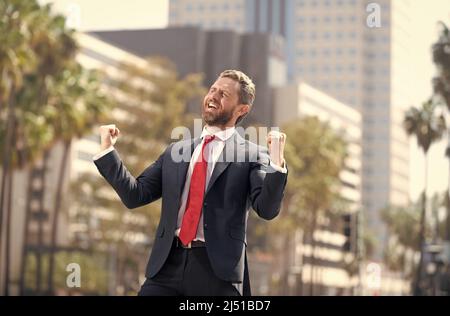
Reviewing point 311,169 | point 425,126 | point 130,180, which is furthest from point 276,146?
point 311,169

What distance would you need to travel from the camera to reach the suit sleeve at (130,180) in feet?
15.7

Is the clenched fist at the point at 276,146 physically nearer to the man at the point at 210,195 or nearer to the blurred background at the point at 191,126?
the man at the point at 210,195

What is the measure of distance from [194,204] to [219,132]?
365 millimetres

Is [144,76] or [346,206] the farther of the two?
[346,206]

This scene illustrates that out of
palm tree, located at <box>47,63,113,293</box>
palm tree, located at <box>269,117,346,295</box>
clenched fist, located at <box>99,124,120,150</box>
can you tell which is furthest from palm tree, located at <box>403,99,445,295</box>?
clenched fist, located at <box>99,124,120,150</box>

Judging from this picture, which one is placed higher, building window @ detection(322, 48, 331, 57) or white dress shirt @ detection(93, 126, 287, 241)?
building window @ detection(322, 48, 331, 57)

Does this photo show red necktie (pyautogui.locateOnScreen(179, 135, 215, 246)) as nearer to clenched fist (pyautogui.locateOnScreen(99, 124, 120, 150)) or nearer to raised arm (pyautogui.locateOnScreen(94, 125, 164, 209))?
raised arm (pyautogui.locateOnScreen(94, 125, 164, 209))

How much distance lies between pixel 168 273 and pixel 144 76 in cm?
9454

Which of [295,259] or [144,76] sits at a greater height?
[144,76]

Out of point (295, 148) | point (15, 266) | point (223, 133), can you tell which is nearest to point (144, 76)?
point (295, 148)

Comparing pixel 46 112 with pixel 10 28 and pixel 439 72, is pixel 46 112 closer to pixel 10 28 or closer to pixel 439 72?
pixel 10 28

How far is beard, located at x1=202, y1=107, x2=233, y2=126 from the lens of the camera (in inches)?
191

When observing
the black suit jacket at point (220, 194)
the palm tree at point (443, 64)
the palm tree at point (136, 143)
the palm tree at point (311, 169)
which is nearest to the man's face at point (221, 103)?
the black suit jacket at point (220, 194)

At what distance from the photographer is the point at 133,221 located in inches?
3563
